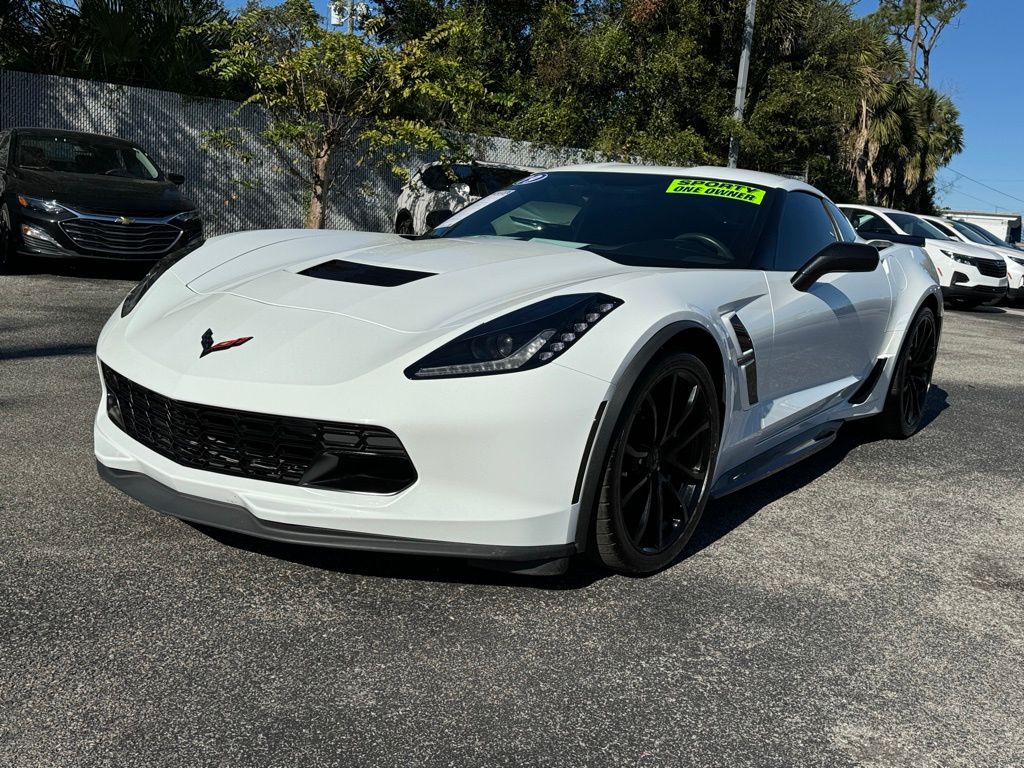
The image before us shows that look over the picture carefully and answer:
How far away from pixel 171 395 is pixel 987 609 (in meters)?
2.49

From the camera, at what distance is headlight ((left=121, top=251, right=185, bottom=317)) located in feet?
12.0

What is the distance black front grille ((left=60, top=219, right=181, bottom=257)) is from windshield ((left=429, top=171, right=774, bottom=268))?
630 cm

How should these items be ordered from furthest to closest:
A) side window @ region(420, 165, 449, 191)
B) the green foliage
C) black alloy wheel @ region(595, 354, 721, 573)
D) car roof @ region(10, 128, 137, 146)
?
the green foliage
side window @ region(420, 165, 449, 191)
car roof @ region(10, 128, 137, 146)
black alloy wheel @ region(595, 354, 721, 573)

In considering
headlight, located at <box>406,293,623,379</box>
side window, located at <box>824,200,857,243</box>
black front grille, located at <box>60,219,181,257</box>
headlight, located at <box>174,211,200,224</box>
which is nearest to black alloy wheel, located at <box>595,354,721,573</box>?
headlight, located at <box>406,293,623,379</box>

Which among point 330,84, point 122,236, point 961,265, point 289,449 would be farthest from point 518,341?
point 961,265

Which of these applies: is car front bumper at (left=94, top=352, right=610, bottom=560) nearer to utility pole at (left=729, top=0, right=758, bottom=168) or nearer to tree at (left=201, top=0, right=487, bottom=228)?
tree at (left=201, top=0, right=487, bottom=228)

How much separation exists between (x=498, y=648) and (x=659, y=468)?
0.84 meters

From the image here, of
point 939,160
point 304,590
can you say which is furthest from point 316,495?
point 939,160

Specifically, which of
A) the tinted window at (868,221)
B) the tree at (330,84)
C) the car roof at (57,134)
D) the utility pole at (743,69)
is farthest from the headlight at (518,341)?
the utility pole at (743,69)

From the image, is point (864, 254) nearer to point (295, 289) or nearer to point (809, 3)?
point (295, 289)

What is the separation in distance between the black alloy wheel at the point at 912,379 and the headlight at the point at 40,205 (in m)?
7.62

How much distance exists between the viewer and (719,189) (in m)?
4.37

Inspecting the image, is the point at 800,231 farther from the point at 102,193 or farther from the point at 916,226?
the point at 916,226

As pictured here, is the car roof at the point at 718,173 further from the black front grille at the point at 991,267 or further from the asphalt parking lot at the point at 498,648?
the black front grille at the point at 991,267
